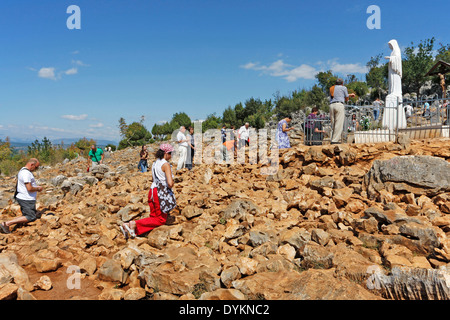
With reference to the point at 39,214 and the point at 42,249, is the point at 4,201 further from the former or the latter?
the point at 42,249

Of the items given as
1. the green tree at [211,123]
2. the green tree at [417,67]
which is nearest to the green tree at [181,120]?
the green tree at [211,123]

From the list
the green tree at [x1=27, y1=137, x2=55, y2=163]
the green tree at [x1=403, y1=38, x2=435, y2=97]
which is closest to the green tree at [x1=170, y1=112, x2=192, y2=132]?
the green tree at [x1=27, y1=137, x2=55, y2=163]

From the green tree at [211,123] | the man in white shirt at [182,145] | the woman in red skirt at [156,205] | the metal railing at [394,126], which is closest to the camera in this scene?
the woman in red skirt at [156,205]

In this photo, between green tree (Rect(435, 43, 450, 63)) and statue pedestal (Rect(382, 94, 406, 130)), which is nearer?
statue pedestal (Rect(382, 94, 406, 130))

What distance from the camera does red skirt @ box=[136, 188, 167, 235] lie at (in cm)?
461

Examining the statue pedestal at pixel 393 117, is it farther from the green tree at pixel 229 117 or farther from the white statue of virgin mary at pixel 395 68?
the green tree at pixel 229 117

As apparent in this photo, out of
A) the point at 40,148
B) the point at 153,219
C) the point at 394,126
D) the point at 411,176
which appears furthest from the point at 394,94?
the point at 40,148

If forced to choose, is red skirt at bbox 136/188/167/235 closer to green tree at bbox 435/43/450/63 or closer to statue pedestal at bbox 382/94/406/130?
statue pedestal at bbox 382/94/406/130

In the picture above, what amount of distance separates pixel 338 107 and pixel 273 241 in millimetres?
5116

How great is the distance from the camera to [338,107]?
741 centimetres

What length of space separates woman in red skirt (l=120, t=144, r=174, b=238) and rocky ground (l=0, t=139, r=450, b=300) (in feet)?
0.63

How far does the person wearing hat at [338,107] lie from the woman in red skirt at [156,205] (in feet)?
16.5

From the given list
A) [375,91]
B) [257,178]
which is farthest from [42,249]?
[375,91]

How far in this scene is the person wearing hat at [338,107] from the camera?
7.37 m
